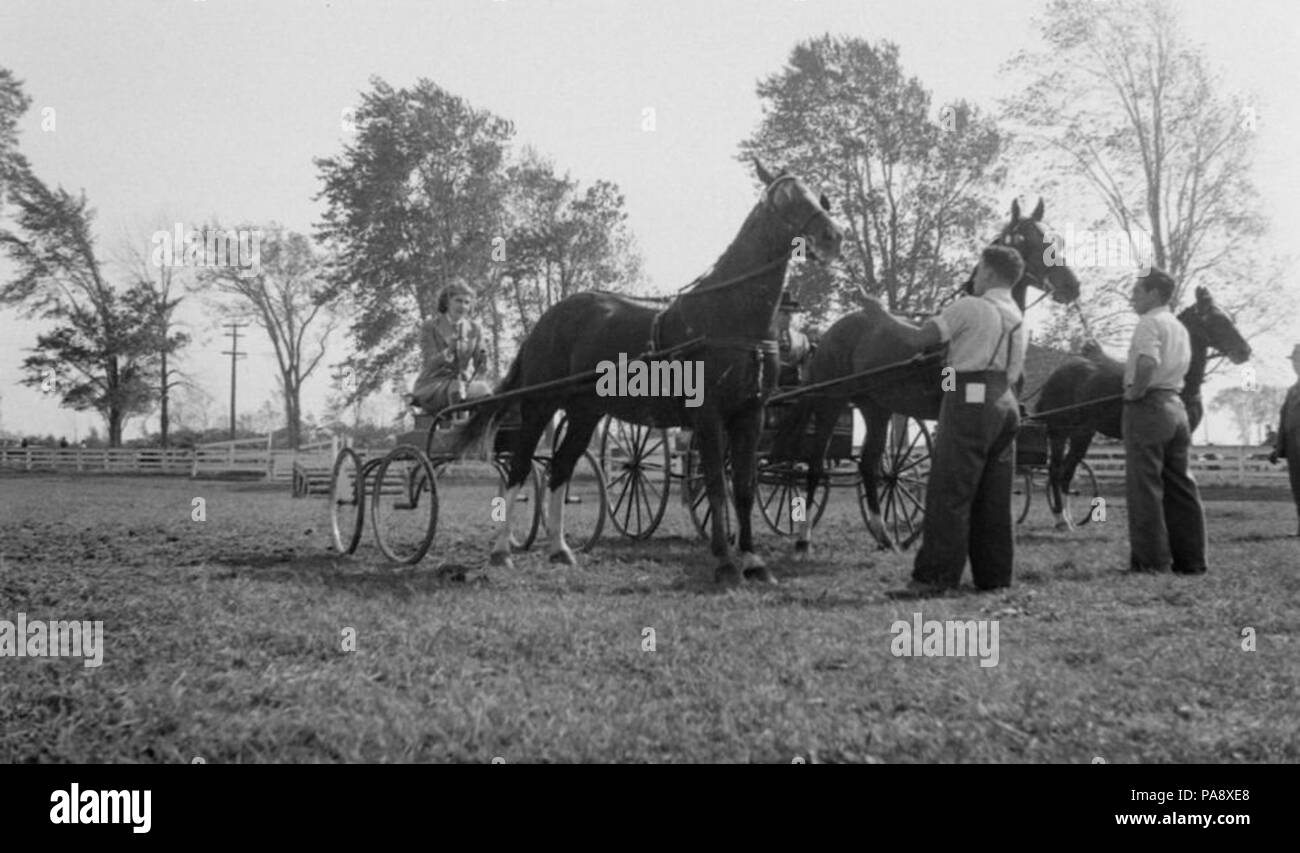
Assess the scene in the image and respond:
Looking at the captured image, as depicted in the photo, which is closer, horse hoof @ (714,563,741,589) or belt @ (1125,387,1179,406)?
horse hoof @ (714,563,741,589)

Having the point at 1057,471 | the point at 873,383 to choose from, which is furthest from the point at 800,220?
the point at 1057,471

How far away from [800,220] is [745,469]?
→ 198 cm

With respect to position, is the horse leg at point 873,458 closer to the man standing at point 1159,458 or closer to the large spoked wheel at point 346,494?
the man standing at point 1159,458

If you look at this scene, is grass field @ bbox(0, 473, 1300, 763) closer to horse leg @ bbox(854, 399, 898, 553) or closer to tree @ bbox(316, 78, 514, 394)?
horse leg @ bbox(854, 399, 898, 553)

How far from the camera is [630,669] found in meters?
4.62

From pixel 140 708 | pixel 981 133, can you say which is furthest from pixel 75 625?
pixel 981 133

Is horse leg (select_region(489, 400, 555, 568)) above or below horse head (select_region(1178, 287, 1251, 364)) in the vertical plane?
below

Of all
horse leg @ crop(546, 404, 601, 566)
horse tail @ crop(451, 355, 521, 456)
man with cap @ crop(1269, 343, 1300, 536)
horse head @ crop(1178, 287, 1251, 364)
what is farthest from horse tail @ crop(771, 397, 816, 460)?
man with cap @ crop(1269, 343, 1300, 536)

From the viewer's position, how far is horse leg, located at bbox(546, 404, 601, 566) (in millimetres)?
8953

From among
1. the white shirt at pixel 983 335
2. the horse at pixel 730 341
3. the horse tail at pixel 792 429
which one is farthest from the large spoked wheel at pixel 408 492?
the white shirt at pixel 983 335

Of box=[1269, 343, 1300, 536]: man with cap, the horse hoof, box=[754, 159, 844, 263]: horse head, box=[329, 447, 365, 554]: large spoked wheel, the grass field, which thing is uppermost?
box=[754, 159, 844, 263]: horse head

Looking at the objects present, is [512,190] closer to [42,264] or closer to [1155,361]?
[42,264]

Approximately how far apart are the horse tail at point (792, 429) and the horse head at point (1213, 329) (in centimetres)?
437

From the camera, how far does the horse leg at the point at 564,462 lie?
29.4 feet
